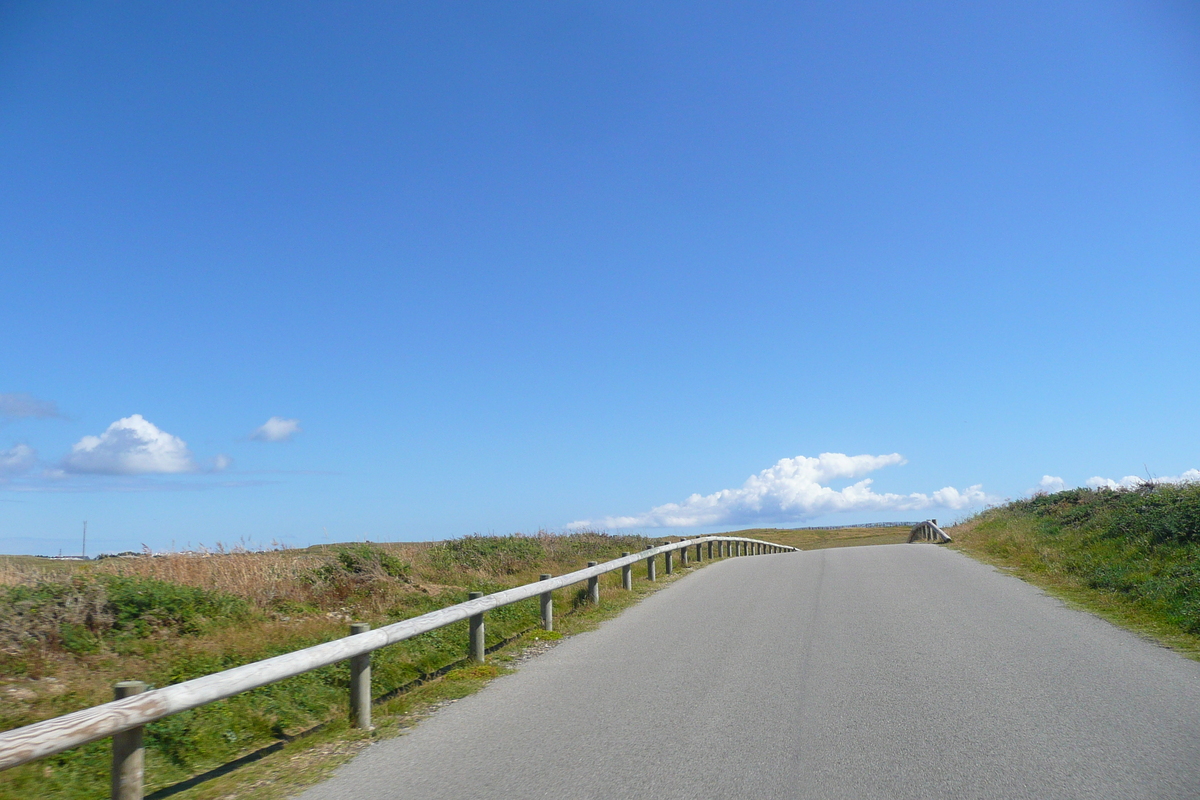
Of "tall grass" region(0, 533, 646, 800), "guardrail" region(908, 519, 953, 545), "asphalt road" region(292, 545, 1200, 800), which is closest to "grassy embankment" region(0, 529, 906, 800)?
"tall grass" region(0, 533, 646, 800)

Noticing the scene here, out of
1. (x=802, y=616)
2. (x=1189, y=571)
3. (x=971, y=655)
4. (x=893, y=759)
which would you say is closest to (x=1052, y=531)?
(x=1189, y=571)

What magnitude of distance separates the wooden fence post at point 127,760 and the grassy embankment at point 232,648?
16.2 inches

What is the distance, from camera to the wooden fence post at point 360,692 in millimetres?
6805

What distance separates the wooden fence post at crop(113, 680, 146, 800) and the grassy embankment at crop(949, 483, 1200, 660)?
9994 millimetres

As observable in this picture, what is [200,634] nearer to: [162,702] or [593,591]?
[162,702]

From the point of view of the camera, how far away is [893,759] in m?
5.37

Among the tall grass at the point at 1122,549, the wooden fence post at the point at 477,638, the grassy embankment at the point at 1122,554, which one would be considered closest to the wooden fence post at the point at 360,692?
the wooden fence post at the point at 477,638

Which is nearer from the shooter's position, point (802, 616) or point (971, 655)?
point (971, 655)

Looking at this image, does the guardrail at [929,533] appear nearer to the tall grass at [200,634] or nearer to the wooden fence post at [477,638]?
the tall grass at [200,634]

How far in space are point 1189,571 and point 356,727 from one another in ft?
43.6

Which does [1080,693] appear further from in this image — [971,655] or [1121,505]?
[1121,505]

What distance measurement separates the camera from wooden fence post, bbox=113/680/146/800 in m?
4.86

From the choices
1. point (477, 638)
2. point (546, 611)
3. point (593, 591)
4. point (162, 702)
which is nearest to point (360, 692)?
point (162, 702)

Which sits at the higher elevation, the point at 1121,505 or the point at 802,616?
the point at 1121,505
